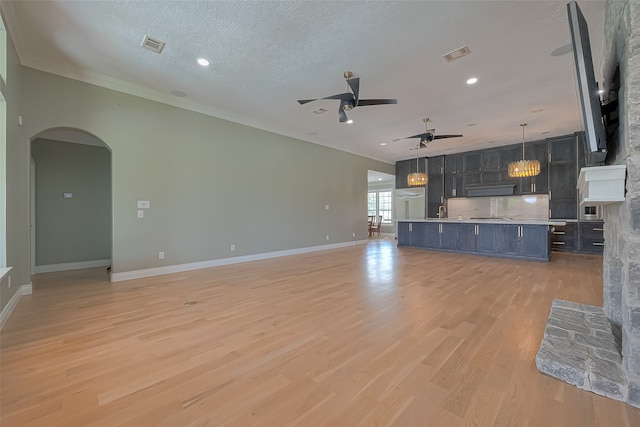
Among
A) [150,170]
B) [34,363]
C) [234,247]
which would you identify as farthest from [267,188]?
[34,363]

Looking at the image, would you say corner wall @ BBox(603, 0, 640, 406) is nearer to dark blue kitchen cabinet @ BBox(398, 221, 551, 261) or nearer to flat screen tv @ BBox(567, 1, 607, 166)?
flat screen tv @ BBox(567, 1, 607, 166)

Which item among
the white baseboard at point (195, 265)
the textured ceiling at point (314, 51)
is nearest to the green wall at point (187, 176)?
the white baseboard at point (195, 265)

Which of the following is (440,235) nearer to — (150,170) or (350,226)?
(350,226)

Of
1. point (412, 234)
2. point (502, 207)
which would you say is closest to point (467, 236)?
point (412, 234)

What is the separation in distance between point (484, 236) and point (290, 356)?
20.3 feet

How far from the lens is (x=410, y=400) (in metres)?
1.50

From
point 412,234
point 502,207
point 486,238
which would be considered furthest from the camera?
point 502,207

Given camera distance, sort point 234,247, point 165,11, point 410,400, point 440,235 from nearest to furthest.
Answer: point 410,400 < point 165,11 < point 234,247 < point 440,235

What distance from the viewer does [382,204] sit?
1283 cm

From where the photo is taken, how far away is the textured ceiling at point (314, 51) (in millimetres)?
2654

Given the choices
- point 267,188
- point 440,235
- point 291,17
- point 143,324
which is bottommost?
point 143,324

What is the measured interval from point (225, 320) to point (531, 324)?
297 centimetres

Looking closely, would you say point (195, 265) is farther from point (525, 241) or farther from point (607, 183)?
point (525, 241)

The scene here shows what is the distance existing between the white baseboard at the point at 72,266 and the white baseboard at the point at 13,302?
201 cm
